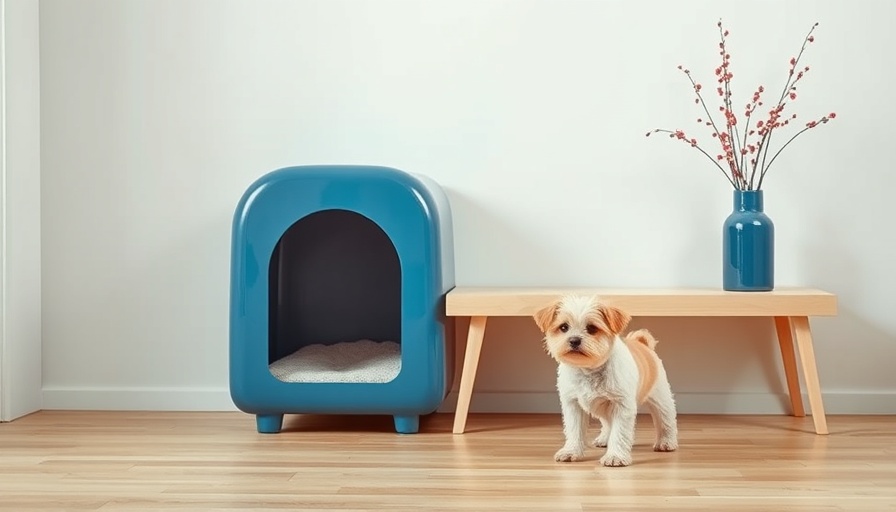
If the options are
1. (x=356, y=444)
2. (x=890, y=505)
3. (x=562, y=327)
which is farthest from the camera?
(x=356, y=444)

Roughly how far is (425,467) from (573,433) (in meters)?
0.38

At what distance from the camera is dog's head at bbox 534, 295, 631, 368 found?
7.97ft

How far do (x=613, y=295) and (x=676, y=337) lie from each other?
0.53m

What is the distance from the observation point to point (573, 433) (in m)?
2.56

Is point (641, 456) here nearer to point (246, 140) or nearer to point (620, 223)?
point (620, 223)

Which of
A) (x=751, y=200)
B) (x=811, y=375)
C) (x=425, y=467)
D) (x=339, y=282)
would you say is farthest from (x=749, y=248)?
(x=339, y=282)

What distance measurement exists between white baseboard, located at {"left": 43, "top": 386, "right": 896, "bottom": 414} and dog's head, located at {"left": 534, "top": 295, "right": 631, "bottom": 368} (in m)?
0.91

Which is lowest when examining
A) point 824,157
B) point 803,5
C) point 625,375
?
point 625,375

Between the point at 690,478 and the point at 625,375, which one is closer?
the point at 690,478

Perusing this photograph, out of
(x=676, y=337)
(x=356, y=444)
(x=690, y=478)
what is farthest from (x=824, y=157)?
(x=356, y=444)

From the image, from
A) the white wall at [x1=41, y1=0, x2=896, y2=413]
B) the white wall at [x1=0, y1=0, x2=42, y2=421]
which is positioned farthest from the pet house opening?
the white wall at [x1=0, y1=0, x2=42, y2=421]

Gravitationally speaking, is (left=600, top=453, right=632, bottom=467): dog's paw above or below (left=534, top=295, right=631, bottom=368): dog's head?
below

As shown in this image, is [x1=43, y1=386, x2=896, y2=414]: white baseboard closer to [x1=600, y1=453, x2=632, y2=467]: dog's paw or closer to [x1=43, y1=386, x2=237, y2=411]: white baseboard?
[x1=43, y1=386, x2=237, y2=411]: white baseboard

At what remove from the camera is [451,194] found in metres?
3.37
